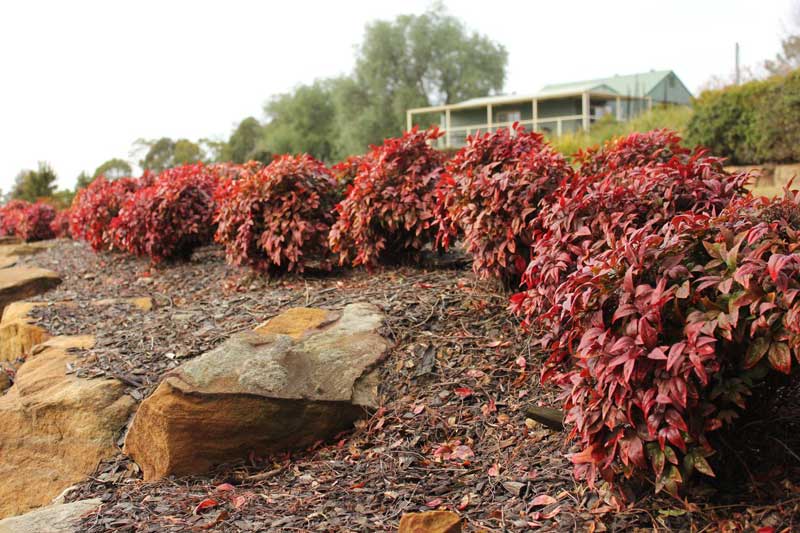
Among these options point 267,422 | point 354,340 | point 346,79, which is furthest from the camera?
point 346,79

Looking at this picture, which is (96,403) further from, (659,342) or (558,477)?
(659,342)

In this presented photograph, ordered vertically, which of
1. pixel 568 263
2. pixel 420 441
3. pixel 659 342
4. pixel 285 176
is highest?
pixel 285 176

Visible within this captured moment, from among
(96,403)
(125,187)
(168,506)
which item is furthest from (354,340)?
(125,187)

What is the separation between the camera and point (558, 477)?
9.52 feet

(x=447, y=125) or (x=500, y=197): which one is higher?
(x=447, y=125)

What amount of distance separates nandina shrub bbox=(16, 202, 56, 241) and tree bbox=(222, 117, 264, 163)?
114 ft

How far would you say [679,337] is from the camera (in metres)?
2.47

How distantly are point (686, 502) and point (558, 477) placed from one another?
562mm

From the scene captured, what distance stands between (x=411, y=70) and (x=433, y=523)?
39505mm

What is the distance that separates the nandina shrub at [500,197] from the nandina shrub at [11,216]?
46.9ft

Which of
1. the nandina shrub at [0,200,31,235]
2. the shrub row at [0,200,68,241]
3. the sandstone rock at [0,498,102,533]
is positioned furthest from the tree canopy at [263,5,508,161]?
the sandstone rock at [0,498,102,533]

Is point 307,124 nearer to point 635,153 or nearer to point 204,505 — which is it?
point 635,153

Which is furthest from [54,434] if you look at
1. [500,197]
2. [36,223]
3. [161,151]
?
[161,151]

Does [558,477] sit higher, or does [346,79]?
[346,79]
